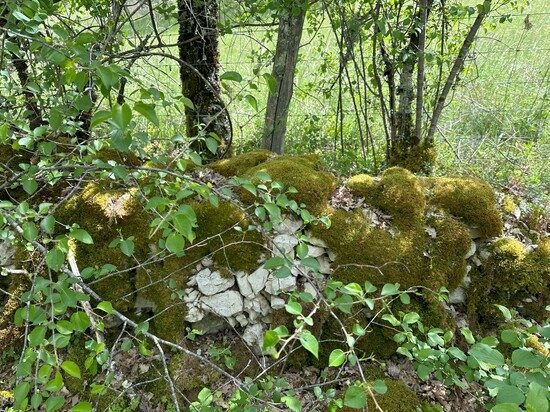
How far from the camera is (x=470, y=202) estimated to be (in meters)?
2.67

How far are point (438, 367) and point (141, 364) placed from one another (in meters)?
1.57

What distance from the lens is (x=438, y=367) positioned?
159cm

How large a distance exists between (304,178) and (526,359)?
5.54 ft

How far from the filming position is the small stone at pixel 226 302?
7.64 ft

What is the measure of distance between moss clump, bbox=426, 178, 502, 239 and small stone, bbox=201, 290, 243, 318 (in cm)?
142

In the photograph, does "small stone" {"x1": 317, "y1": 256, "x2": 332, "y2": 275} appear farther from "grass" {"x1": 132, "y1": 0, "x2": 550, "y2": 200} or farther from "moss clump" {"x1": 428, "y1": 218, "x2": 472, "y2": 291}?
"grass" {"x1": 132, "y1": 0, "x2": 550, "y2": 200}

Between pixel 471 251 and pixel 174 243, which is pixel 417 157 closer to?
pixel 471 251

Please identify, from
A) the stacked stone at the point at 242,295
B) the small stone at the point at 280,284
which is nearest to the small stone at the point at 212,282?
the stacked stone at the point at 242,295

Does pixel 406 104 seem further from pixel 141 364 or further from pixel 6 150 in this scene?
pixel 6 150

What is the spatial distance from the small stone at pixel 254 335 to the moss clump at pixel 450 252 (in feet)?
3.51

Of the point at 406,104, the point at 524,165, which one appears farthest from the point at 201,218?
the point at 524,165

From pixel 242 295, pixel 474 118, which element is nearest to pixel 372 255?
pixel 242 295

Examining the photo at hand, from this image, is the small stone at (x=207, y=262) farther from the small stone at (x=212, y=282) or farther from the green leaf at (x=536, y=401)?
the green leaf at (x=536, y=401)

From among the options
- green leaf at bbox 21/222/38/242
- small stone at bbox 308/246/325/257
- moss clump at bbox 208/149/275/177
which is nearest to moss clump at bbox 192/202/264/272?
small stone at bbox 308/246/325/257
